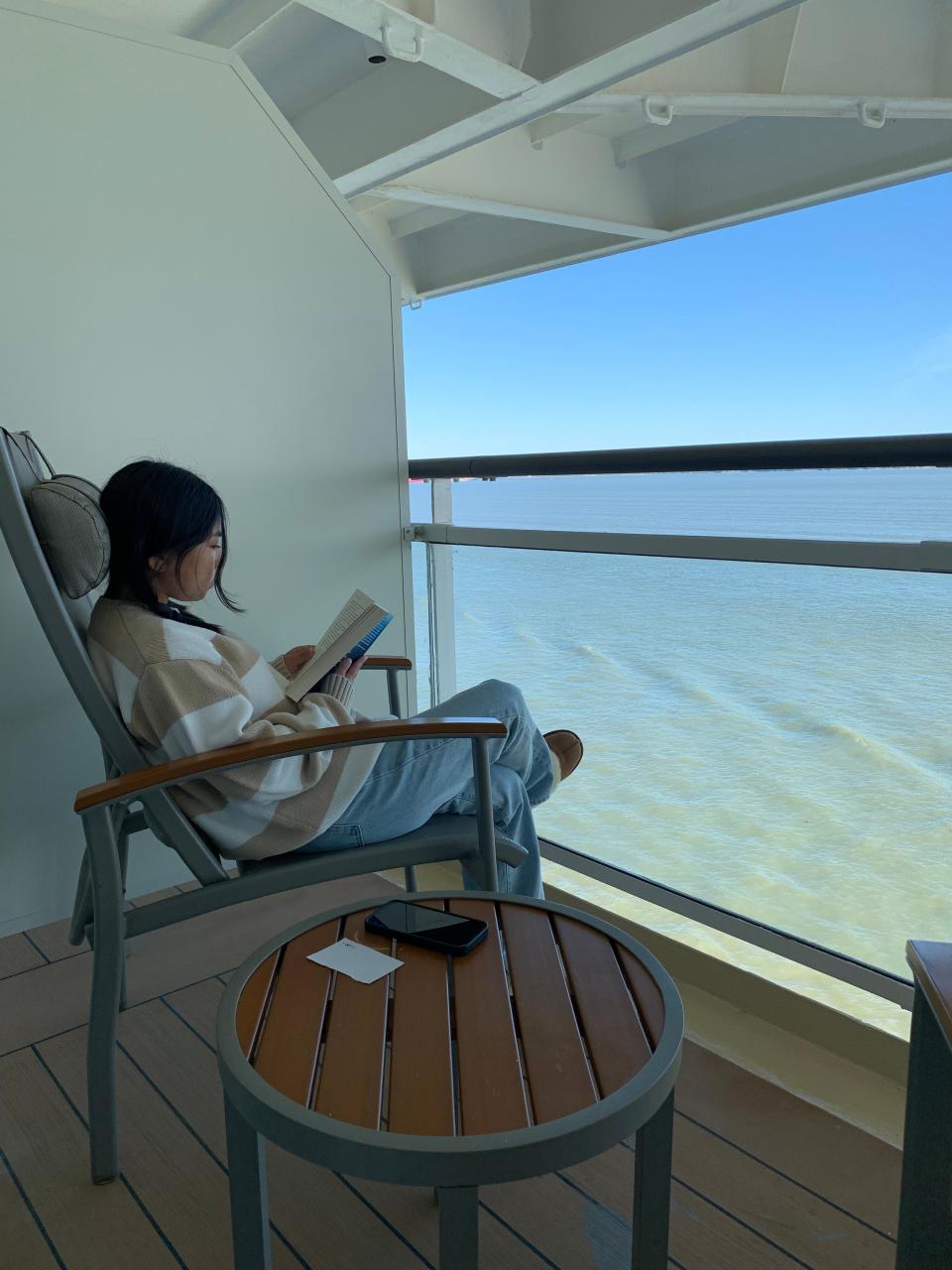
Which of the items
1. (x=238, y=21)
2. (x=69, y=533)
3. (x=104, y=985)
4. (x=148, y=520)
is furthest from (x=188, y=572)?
(x=238, y=21)

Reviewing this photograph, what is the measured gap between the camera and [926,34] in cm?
423

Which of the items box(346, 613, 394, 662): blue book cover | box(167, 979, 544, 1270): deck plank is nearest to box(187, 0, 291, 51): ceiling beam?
box(346, 613, 394, 662): blue book cover

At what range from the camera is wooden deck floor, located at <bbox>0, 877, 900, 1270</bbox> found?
138 cm

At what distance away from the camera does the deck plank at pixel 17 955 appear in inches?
88.0

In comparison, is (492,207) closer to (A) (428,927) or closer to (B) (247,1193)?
(A) (428,927)

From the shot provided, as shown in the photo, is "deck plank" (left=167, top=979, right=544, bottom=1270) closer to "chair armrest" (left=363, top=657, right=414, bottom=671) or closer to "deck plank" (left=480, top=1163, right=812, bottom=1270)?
"deck plank" (left=480, top=1163, right=812, bottom=1270)

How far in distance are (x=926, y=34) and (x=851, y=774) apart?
3937mm

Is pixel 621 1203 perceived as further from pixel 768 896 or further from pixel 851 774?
pixel 851 774

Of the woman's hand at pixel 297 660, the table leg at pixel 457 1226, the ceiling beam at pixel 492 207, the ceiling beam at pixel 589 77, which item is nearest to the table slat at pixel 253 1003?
the table leg at pixel 457 1226

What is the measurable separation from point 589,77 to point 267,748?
3.15 meters

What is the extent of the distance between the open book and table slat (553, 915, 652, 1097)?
712 millimetres

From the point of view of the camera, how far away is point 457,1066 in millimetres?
1032

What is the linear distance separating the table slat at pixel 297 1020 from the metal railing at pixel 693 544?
1159mm

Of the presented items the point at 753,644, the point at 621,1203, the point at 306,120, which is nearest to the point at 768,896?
the point at 753,644
